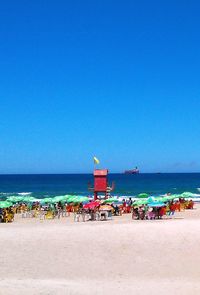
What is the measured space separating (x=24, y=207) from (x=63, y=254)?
716 inches

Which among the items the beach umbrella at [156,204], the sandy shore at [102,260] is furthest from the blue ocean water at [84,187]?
the sandy shore at [102,260]

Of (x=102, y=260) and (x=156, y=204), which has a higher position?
(x=156, y=204)

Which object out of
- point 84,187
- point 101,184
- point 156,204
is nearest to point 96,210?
point 156,204

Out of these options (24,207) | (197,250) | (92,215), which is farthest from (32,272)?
(24,207)

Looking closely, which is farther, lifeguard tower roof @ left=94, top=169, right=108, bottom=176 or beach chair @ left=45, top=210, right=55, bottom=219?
lifeguard tower roof @ left=94, top=169, right=108, bottom=176

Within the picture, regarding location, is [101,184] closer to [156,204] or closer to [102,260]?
[156,204]

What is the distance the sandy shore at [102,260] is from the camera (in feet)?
36.3

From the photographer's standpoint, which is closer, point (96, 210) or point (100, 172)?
point (96, 210)

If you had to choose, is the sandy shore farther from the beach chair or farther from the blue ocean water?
the blue ocean water

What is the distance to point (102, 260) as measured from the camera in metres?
13.8

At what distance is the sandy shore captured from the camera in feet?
36.3

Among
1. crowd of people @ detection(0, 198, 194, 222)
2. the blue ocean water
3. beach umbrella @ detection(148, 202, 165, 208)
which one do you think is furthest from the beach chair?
the blue ocean water

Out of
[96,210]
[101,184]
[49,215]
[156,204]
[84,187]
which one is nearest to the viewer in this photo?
[156,204]

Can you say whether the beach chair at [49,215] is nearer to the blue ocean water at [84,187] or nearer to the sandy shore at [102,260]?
the sandy shore at [102,260]
